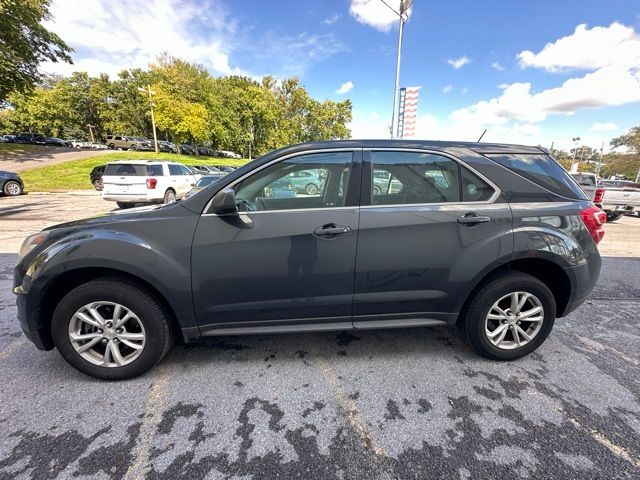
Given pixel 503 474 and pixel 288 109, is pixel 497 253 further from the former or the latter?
pixel 288 109

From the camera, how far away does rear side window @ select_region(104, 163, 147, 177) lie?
1049 centimetres

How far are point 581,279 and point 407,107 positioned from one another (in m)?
12.7

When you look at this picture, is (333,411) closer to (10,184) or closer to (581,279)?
(581,279)

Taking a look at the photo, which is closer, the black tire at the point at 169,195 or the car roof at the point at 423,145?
the car roof at the point at 423,145

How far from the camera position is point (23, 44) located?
1861 centimetres

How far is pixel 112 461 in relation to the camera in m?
1.80

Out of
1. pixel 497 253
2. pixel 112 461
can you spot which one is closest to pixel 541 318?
pixel 497 253

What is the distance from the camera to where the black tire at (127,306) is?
2314mm

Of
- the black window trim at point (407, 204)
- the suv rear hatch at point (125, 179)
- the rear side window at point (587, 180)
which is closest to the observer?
the black window trim at point (407, 204)

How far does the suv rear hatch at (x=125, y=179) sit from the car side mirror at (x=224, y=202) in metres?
9.84

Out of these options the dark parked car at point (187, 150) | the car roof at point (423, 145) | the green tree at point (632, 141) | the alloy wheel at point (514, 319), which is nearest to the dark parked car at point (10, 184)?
the car roof at point (423, 145)

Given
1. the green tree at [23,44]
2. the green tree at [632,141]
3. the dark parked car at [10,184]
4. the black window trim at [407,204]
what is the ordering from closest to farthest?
1. the black window trim at [407,204]
2. the dark parked car at [10,184]
3. the green tree at [23,44]
4. the green tree at [632,141]

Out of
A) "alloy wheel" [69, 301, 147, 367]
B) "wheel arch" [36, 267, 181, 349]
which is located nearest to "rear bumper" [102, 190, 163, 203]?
"wheel arch" [36, 267, 181, 349]

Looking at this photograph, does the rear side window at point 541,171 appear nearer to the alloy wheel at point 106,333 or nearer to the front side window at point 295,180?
the front side window at point 295,180
